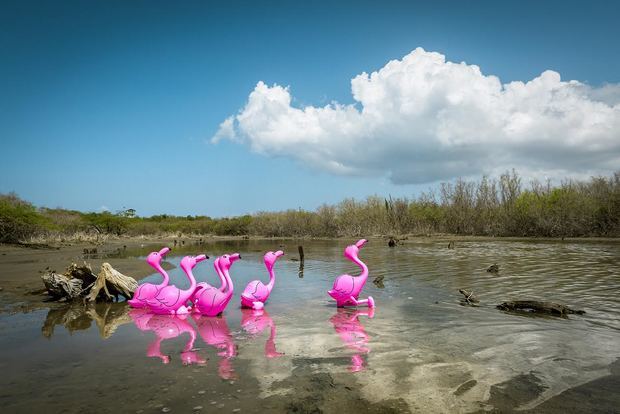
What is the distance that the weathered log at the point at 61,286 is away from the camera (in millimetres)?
9461

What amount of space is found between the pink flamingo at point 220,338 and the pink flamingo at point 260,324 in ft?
1.18

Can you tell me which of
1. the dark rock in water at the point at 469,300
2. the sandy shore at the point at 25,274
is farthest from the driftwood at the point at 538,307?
the sandy shore at the point at 25,274

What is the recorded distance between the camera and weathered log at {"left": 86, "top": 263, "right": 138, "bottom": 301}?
31.2 feet

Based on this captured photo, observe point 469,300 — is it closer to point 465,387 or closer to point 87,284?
point 465,387

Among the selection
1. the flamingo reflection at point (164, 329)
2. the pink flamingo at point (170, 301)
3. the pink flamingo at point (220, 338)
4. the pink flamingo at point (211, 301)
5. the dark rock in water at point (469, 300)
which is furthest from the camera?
the dark rock in water at point (469, 300)

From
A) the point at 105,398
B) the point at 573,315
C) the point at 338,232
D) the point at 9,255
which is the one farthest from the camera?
the point at 338,232

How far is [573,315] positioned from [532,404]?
170 inches

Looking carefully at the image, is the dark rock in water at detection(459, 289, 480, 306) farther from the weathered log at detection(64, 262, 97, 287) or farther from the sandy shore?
the sandy shore

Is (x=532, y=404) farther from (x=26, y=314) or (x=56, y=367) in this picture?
(x=26, y=314)

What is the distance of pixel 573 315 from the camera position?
7.25 meters

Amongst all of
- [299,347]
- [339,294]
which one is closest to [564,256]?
[339,294]

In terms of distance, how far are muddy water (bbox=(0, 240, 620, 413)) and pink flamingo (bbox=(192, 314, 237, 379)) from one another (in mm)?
32

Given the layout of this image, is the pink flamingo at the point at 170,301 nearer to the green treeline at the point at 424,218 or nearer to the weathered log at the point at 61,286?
the weathered log at the point at 61,286

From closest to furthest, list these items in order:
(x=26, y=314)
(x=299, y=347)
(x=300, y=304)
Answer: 1. (x=299, y=347)
2. (x=26, y=314)
3. (x=300, y=304)
